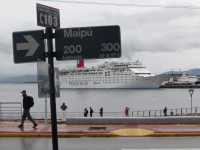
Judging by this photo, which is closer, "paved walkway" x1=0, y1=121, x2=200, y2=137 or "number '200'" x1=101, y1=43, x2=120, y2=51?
"number '200'" x1=101, y1=43, x2=120, y2=51

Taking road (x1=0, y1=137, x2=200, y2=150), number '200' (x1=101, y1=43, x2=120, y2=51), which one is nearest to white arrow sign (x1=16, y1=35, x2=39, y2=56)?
number '200' (x1=101, y1=43, x2=120, y2=51)

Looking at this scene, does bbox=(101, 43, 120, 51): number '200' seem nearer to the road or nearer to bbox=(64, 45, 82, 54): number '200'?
bbox=(64, 45, 82, 54): number '200'

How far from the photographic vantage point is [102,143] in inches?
379

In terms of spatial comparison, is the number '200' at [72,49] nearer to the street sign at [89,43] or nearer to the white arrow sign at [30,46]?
the street sign at [89,43]

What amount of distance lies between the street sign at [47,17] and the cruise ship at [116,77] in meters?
110

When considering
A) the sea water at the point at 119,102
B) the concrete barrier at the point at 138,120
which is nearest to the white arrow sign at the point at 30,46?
the concrete barrier at the point at 138,120

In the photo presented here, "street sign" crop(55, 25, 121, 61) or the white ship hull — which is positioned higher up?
"street sign" crop(55, 25, 121, 61)

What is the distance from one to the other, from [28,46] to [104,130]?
281 inches

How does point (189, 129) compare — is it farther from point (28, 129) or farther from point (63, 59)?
point (63, 59)

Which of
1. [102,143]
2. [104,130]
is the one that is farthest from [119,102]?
[102,143]

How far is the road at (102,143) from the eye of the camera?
9.03 meters

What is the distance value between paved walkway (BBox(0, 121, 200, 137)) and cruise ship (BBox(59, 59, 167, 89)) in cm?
10294

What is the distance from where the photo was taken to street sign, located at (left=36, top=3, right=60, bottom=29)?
4.60 meters

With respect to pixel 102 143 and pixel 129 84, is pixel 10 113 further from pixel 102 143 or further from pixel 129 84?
pixel 129 84
